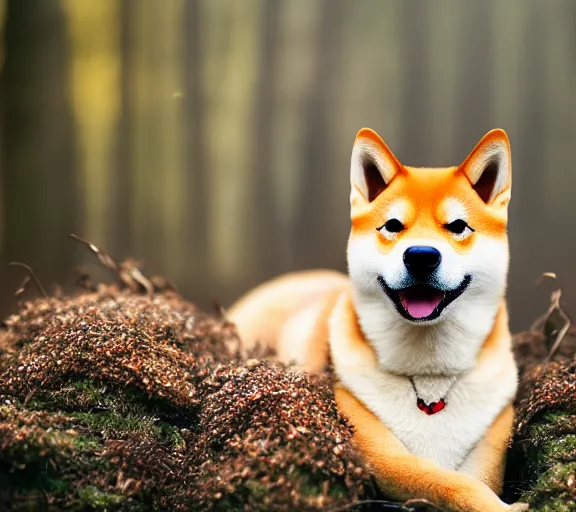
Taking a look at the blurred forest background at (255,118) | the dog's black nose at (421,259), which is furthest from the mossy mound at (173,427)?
the blurred forest background at (255,118)

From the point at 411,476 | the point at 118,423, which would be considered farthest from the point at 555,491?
the point at 118,423

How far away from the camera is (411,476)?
2.00m

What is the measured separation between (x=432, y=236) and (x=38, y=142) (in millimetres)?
3359

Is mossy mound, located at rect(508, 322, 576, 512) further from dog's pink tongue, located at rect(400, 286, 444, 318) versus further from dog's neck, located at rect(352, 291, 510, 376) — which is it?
dog's pink tongue, located at rect(400, 286, 444, 318)

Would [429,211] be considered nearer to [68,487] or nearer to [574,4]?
[68,487]

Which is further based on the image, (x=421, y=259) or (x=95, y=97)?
(x=95, y=97)

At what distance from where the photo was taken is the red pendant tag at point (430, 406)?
218 centimetres

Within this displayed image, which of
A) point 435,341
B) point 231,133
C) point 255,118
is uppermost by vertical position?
point 255,118

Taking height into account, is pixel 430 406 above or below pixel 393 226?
below

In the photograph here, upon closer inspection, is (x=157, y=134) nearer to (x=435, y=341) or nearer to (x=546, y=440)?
(x=435, y=341)

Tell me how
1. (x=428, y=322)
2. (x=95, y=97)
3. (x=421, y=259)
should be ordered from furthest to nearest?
(x=95, y=97) < (x=428, y=322) < (x=421, y=259)

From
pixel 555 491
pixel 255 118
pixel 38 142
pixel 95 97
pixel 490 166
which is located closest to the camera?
pixel 555 491

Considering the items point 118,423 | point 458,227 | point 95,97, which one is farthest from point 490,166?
point 95,97

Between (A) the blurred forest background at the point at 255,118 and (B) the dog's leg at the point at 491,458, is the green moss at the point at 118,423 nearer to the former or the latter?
(B) the dog's leg at the point at 491,458
